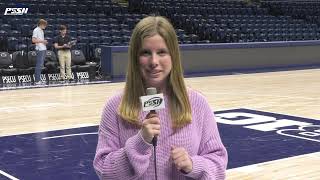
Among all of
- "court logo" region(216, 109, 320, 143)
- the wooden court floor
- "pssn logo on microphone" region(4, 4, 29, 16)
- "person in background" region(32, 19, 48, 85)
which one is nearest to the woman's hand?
the wooden court floor

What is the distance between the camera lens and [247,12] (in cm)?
2175

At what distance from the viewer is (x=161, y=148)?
1695 millimetres

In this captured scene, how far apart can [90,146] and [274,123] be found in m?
2.72

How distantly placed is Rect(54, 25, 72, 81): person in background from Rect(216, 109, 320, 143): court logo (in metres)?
4.99

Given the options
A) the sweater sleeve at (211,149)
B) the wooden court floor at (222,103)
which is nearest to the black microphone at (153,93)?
the sweater sleeve at (211,149)

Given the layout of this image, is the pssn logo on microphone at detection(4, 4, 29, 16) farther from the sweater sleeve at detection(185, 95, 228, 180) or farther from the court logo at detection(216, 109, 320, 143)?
the sweater sleeve at detection(185, 95, 228, 180)

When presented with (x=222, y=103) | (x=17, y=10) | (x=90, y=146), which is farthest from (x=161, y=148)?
(x=17, y=10)

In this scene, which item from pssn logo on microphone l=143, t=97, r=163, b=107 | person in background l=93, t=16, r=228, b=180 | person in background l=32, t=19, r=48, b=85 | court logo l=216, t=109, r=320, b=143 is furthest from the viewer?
person in background l=32, t=19, r=48, b=85

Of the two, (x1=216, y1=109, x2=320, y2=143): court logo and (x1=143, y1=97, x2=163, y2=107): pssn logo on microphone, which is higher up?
(x1=143, y1=97, x2=163, y2=107): pssn logo on microphone

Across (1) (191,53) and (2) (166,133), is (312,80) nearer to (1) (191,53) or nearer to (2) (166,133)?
(1) (191,53)

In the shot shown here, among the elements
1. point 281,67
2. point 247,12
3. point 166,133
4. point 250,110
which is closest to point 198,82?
point 250,110

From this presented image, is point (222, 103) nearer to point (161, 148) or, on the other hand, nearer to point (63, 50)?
point (63, 50)

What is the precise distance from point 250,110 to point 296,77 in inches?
246

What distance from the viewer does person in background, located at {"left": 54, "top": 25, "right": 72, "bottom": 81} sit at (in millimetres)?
11898
